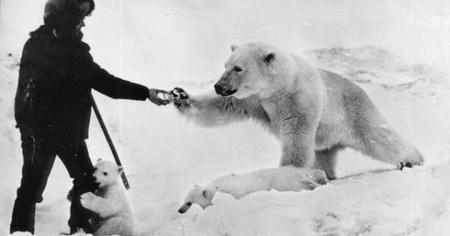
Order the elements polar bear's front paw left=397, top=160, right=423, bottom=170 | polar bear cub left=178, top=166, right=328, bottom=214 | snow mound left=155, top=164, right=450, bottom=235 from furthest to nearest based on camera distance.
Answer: polar bear's front paw left=397, top=160, right=423, bottom=170, polar bear cub left=178, top=166, right=328, bottom=214, snow mound left=155, top=164, right=450, bottom=235

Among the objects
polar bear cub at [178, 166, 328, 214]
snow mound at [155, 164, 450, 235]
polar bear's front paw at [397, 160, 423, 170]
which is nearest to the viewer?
snow mound at [155, 164, 450, 235]

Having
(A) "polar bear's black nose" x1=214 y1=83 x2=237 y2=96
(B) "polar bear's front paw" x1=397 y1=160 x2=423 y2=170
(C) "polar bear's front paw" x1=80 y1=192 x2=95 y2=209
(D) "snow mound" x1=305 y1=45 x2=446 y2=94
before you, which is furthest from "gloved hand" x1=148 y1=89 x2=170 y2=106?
(B) "polar bear's front paw" x1=397 y1=160 x2=423 y2=170

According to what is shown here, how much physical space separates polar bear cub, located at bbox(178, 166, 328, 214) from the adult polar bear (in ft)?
0.28

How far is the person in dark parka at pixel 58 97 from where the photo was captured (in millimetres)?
4465

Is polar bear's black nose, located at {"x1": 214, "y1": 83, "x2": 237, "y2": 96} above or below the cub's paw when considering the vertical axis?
above

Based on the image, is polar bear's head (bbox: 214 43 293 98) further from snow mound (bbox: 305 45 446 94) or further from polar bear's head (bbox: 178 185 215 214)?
polar bear's head (bbox: 178 185 215 214)

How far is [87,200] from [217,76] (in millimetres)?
1285

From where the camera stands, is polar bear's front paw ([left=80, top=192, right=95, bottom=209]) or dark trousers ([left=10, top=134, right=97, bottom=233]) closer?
polar bear's front paw ([left=80, top=192, right=95, bottom=209])

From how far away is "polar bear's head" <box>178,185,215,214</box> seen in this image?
14.4ft

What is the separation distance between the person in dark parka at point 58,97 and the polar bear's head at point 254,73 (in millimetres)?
550

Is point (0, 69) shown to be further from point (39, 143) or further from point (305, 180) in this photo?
point (305, 180)

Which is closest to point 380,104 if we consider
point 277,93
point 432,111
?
point 432,111

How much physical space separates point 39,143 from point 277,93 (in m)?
1.74

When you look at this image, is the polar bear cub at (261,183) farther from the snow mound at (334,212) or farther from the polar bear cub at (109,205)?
the polar bear cub at (109,205)
